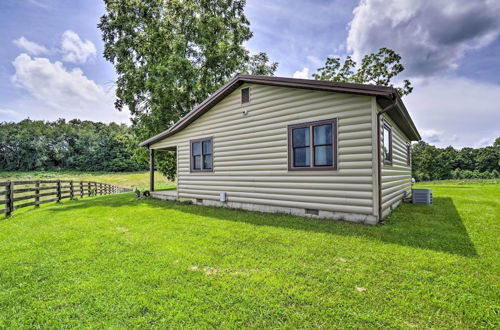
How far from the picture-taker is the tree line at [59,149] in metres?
54.8

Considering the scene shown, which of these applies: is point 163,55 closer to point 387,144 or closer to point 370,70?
point 387,144

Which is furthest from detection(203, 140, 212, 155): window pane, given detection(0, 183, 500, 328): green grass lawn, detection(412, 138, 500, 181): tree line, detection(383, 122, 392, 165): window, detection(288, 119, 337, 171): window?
detection(412, 138, 500, 181): tree line

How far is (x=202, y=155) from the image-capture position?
923cm

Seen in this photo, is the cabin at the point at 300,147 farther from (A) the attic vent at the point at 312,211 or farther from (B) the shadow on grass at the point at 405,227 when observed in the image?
(B) the shadow on grass at the point at 405,227

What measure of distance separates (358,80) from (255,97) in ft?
60.2

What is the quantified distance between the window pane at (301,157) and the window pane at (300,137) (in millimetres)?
141

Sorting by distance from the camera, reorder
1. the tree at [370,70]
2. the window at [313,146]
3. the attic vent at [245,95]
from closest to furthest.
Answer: the window at [313,146]
the attic vent at [245,95]
the tree at [370,70]

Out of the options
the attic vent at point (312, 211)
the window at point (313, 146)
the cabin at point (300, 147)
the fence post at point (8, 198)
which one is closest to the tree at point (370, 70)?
the cabin at point (300, 147)

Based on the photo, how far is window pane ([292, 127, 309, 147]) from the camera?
6.30 metres

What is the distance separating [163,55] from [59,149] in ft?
200

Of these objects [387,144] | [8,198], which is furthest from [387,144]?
[8,198]

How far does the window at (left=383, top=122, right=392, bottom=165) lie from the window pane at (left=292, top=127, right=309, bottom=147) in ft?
6.86

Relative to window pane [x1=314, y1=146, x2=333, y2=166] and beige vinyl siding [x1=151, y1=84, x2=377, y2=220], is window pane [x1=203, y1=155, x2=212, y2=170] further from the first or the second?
window pane [x1=314, y1=146, x2=333, y2=166]

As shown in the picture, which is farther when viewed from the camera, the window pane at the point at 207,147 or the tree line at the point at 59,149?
the tree line at the point at 59,149
